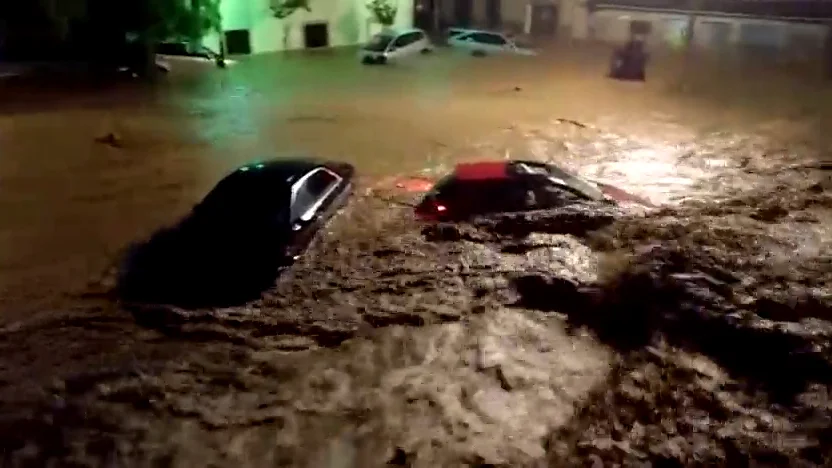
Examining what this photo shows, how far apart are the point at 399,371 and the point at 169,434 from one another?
2.32 m

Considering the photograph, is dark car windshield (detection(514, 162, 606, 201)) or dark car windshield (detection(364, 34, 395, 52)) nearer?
dark car windshield (detection(514, 162, 606, 201))

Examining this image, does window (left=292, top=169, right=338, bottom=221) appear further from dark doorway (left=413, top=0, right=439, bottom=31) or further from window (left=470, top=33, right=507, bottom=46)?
dark doorway (left=413, top=0, right=439, bottom=31)

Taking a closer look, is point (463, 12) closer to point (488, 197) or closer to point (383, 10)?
point (383, 10)

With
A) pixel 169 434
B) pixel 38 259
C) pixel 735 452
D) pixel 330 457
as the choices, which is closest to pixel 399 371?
pixel 330 457

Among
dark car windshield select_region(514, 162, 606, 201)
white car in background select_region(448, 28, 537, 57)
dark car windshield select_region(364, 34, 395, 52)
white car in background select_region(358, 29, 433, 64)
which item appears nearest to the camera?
dark car windshield select_region(514, 162, 606, 201)

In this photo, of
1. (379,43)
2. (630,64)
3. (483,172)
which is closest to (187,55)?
(379,43)

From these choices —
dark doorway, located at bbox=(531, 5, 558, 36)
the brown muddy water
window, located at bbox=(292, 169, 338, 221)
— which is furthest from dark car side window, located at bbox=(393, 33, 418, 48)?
window, located at bbox=(292, 169, 338, 221)

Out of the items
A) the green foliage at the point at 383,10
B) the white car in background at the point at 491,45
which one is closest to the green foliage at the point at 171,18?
the green foliage at the point at 383,10

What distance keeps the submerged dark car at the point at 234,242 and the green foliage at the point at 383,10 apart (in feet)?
65.2

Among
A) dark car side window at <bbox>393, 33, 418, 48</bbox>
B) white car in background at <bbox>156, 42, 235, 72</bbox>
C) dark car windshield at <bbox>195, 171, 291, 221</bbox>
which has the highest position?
dark car side window at <bbox>393, 33, 418, 48</bbox>

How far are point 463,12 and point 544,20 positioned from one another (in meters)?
3.50

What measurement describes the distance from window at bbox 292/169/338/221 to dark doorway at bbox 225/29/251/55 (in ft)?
53.8

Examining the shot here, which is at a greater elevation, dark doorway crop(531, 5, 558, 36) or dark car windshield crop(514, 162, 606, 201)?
dark doorway crop(531, 5, 558, 36)

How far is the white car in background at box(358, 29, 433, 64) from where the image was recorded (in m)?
26.4
